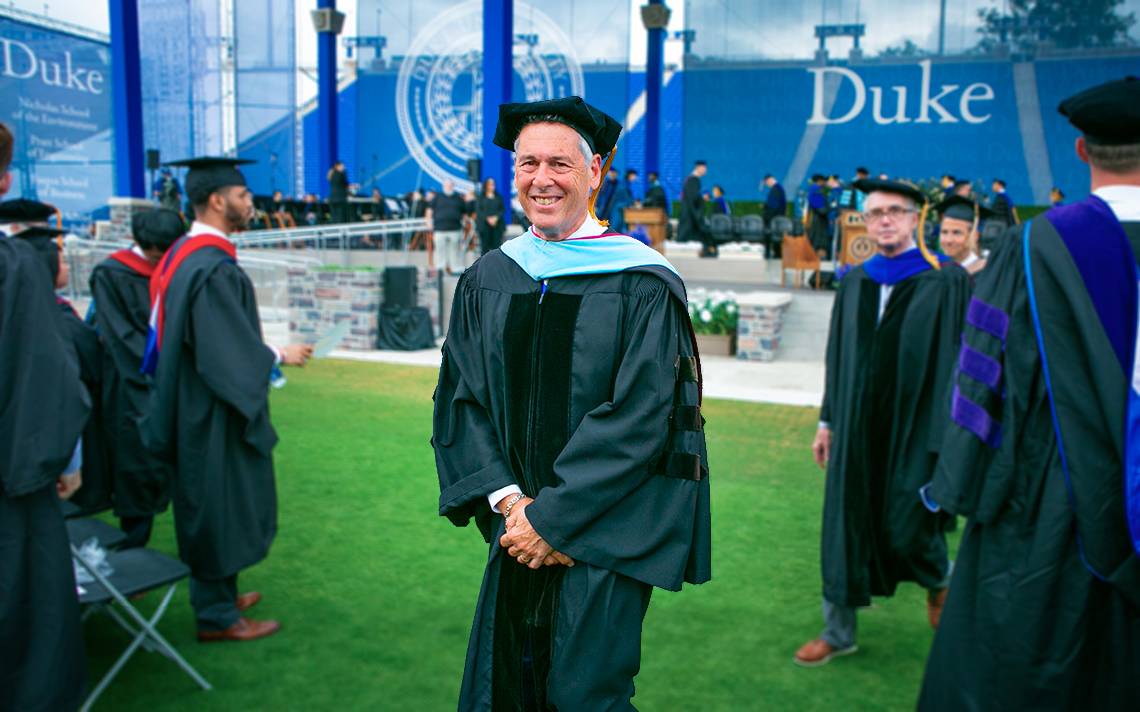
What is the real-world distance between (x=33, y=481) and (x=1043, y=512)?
2891mm

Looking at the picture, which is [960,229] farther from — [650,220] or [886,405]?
[650,220]

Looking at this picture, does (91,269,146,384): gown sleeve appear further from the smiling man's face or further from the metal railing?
the metal railing

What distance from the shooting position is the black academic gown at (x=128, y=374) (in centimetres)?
484

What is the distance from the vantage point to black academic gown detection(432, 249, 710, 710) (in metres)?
2.01

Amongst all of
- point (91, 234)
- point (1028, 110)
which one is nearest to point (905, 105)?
point (1028, 110)

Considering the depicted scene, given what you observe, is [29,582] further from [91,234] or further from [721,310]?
[91,234]

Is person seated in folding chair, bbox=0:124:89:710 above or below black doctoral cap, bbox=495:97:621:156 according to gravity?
below

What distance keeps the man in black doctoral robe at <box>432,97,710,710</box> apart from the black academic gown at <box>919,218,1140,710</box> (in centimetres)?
114

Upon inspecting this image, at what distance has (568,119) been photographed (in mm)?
2041

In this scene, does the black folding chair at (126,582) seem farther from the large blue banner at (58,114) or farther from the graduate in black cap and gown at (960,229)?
the large blue banner at (58,114)

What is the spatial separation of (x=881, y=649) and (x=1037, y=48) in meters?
18.1

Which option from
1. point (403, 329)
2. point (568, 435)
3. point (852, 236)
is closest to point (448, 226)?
point (403, 329)

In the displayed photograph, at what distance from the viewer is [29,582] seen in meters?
2.98

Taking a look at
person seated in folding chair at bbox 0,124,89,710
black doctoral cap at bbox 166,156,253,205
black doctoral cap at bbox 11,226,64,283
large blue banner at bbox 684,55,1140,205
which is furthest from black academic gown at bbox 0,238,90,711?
large blue banner at bbox 684,55,1140,205
